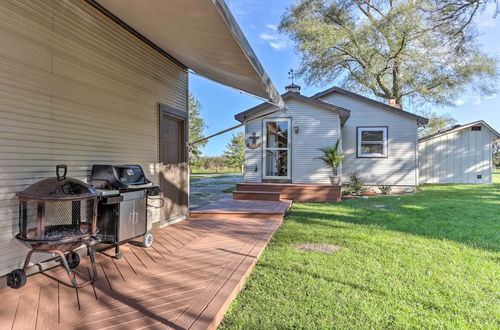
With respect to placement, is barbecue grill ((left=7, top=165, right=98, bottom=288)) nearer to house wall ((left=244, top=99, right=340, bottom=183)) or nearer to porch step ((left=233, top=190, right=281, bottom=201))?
porch step ((left=233, top=190, right=281, bottom=201))

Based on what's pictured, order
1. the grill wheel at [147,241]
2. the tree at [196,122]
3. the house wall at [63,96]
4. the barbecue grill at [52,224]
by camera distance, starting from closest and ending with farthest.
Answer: the barbecue grill at [52,224]
the house wall at [63,96]
the grill wheel at [147,241]
the tree at [196,122]

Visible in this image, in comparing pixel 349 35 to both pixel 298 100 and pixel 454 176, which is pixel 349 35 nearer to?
pixel 298 100

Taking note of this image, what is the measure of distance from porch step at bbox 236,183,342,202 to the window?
3.63m

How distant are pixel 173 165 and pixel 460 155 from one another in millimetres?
14133

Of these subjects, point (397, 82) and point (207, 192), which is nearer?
point (207, 192)

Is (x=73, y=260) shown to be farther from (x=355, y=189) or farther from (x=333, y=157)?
(x=355, y=189)

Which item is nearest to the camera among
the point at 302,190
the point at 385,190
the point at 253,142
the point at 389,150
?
the point at 302,190

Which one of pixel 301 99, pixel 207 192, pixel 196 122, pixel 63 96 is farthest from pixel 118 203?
pixel 196 122

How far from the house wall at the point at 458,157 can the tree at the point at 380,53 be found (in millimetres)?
3210

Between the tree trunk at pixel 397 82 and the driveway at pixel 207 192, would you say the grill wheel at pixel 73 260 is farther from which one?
the tree trunk at pixel 397 82

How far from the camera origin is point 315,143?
10078 mm

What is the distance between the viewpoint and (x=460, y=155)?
14.1 metres

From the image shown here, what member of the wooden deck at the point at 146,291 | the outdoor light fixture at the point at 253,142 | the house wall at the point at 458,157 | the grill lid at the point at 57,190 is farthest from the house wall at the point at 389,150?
the grill lid at the point at 57,190

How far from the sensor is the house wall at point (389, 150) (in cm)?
1179
